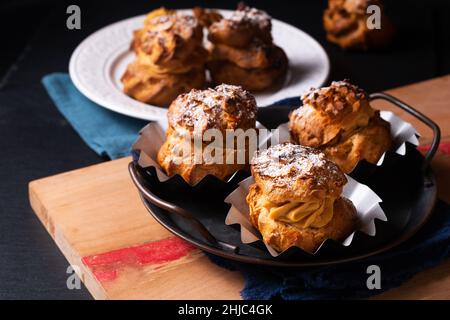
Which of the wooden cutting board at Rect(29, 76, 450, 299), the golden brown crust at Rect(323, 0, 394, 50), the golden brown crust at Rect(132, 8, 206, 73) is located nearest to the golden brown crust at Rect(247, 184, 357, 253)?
the wooden cutting board at Rect(29, 76, 450, 299)

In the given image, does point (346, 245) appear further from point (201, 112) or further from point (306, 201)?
point (201, 112)

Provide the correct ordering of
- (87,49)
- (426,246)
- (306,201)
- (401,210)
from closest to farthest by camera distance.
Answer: (306,201) < (426,246) < (401,210) < (87,49)

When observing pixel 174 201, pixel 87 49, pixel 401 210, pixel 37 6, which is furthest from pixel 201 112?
pixel 37 6

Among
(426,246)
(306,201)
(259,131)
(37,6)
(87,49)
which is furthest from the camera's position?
(37,6)

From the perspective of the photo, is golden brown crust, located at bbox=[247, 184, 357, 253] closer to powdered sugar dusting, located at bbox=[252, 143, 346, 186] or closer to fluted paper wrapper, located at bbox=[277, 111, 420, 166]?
powdered sugar dusting, located at bbox=[252, 143, 346, 186]

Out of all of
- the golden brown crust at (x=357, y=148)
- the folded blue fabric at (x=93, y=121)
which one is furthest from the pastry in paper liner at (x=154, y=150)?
the folded blue fabric at (x=93, y=121)

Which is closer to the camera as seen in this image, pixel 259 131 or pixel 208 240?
pixel 208 240

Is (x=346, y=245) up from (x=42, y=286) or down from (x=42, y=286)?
up
